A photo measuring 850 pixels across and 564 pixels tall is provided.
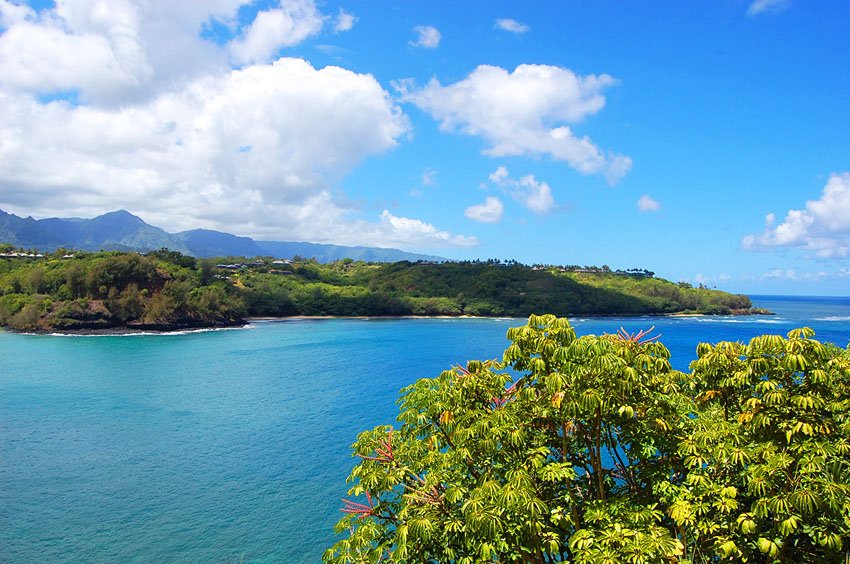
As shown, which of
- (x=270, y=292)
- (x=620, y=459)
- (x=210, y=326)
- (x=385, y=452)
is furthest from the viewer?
(x=270, y=292)

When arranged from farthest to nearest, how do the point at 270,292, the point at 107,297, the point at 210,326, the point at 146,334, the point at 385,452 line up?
the point at 270,292 < the point at 210,326 < the point at 107,297 < the point at 146,334 < the point at 385,452

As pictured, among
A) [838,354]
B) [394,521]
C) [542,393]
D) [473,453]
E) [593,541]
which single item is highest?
[838,354]

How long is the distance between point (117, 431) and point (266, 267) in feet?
458

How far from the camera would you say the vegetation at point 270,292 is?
3873 inches

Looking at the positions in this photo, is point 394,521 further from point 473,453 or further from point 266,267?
point 266,267

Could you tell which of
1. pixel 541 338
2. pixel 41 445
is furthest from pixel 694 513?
pixel 41 445

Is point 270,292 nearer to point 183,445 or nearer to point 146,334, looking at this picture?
point 146,334

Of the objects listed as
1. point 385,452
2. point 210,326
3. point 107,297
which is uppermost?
point 385,452

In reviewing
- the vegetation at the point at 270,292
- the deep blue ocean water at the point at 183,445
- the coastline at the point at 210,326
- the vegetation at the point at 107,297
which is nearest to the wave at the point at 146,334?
the coastline at the point at 210,326

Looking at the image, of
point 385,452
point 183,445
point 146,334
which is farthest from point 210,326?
point 385,452

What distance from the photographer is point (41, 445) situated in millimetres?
31984

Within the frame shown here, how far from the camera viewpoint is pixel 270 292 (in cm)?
13600

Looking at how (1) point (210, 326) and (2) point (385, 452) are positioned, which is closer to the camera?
(2) point (385, 452)

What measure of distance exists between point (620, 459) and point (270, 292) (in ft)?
442
